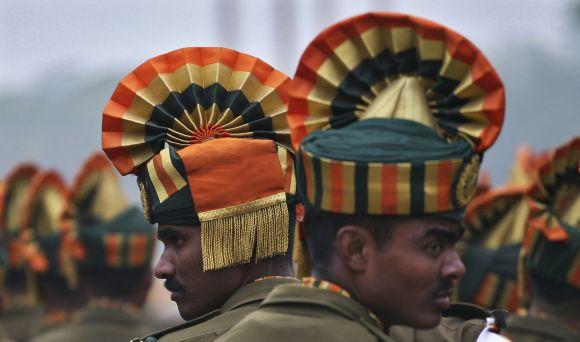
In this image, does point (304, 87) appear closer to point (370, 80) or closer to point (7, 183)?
point (370, 80)

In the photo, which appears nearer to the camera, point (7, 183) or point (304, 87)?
point (304, 87)

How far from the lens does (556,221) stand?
22.9 ft

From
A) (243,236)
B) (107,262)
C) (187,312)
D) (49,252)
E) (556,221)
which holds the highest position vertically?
(243,236)

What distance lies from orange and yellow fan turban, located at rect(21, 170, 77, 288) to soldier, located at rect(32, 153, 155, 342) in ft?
0.73

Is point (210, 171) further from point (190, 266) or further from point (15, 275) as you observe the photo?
point (15, 275)

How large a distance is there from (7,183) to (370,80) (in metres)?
7.49

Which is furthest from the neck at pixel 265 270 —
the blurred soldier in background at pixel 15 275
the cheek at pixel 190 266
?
the blurred soldier in background at pixel 15 275

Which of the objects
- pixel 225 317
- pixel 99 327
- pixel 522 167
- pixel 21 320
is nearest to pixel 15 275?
pixel 21 320

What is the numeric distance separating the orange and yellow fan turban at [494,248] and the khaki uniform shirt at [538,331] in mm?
1091

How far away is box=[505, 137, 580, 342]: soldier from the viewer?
689cm

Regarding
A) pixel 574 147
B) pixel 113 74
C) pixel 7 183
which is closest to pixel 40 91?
pixel 113 74

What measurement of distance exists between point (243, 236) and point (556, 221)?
2.22m

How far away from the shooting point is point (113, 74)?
125 feet

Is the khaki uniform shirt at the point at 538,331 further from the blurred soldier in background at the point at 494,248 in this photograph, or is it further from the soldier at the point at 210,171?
the soldier at the point at 210,171
